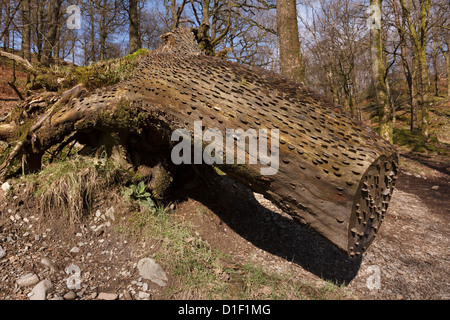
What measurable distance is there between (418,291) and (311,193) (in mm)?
1615

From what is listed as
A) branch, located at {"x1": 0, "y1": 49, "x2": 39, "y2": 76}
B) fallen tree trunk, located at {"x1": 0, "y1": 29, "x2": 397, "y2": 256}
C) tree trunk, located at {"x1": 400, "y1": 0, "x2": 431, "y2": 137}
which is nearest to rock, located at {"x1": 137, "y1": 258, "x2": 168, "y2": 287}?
fallen tree trunk, located at {"x1": 0, "y1": 29, "x2": 397, "y2": 256}

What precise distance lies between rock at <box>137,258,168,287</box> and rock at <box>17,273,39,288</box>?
2.34ft

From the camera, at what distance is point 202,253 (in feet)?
7.90

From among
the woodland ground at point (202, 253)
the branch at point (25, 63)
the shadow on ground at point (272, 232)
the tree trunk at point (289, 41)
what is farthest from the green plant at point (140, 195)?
the tree trunk at point (289, 41)

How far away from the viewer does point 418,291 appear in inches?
91.5

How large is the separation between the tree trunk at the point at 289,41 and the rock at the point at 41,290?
4.13 m

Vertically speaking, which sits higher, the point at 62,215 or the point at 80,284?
the point at 62,215

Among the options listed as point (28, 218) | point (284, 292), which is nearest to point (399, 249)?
point (284, 292)

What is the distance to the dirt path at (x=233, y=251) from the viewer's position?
2.03 m

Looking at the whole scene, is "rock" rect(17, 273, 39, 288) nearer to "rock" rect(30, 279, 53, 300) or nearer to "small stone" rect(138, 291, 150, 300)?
"rock" rect(30, 279, 53, 300)

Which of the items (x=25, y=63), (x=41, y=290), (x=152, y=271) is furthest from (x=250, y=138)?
(x=25, y=63)

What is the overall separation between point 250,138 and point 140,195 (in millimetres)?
1499

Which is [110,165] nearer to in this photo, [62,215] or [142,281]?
[62,215]

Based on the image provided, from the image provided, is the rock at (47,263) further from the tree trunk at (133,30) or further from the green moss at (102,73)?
the tree trunk at (133,30)
